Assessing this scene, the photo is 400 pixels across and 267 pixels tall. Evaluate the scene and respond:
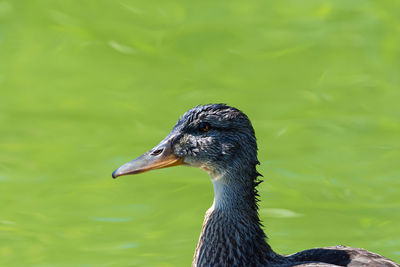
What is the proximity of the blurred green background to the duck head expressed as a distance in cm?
169

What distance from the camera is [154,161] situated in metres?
6.57

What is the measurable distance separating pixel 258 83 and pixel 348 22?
62.3 inches

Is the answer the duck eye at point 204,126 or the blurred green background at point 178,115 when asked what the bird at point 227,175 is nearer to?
the duck eye at point 204,126

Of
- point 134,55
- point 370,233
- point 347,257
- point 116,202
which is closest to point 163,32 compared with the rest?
point 134,55

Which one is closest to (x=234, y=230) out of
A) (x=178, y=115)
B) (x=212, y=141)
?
(x=212, y=141)

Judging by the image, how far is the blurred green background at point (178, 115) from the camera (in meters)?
8.54

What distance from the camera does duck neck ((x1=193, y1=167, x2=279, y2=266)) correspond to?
669cm

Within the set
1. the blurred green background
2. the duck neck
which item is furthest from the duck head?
the blurred green background

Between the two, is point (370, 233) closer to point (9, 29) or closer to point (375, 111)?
point (375, 111)

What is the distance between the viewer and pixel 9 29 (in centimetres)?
1161

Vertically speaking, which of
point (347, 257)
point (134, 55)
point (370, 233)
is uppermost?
point (134, 55)

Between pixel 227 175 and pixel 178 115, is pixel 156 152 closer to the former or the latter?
Answer: pixel 227 175

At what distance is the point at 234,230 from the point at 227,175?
40 cm

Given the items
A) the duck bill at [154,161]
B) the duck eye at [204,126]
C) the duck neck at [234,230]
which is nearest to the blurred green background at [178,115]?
the duck neck at [234,230]
